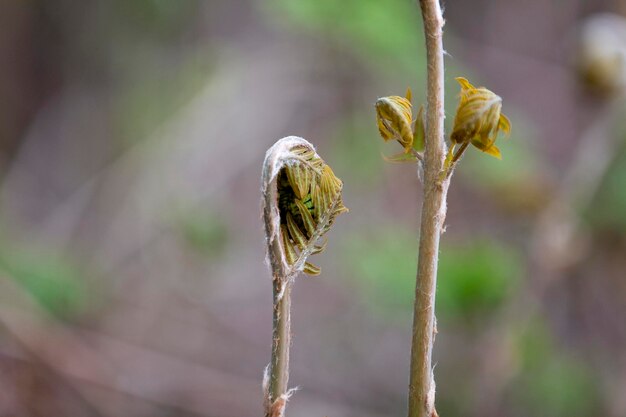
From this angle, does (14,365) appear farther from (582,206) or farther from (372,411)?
(582,206)

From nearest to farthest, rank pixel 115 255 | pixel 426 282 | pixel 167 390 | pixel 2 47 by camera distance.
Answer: pixel 426 282 < pixel 167 390 < pixel 115 255 < pixel 2 47

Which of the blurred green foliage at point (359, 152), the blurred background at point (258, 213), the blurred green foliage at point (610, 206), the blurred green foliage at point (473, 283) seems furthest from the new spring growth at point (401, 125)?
the blurred green foliage at point (359, 152)

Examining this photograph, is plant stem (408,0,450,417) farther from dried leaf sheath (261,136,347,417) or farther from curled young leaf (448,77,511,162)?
dried leaf sheath (261,136,347,417)

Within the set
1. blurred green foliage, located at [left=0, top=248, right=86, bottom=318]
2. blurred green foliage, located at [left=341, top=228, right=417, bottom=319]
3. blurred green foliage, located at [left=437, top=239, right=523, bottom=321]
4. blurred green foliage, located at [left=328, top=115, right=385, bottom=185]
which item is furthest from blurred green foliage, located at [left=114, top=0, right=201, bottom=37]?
blurred green foliage, located at [left=437, top=239, right=523, bottom=321]

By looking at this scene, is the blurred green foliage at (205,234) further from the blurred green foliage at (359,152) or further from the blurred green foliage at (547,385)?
the blurred green foliage at (547,385)

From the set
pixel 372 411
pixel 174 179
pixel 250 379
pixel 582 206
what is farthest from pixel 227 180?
pixel 582 206

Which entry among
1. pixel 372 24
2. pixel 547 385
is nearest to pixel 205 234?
pixel 372 24

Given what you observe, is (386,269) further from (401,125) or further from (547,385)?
(401,125)
